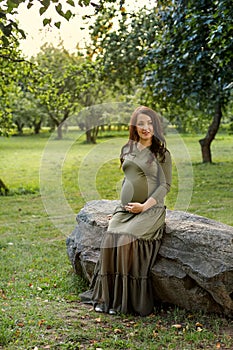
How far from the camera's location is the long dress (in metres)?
5.05

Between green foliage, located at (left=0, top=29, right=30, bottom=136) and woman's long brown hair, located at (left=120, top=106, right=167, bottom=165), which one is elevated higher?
green foliage, located at (left=0, top=29, right=30, bottom=136)

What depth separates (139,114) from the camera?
532cm

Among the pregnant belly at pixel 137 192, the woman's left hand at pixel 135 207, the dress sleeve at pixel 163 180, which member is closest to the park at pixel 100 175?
the dress sleeve at pixel 163 180

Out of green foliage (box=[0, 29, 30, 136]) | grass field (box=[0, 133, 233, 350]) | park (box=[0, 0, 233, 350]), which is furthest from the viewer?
green foliage (box=[0, 29, 30, 136])

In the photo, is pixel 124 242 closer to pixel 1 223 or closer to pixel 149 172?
pixel 149 172

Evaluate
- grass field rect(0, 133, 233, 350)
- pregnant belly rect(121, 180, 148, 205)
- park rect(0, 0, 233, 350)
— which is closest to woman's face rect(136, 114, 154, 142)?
pregnant belly rect(121, 180, 148, 205)

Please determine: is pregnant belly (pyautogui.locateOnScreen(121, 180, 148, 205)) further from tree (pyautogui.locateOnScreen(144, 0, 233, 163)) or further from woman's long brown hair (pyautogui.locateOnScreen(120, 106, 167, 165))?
tree (pyautogui.locateOnScreen(144, 0, 233, 163))

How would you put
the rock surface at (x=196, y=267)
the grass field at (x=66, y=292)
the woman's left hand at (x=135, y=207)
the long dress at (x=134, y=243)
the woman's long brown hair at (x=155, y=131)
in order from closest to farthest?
the grass field at (x=66, y=292)
the rock surface at (x=196, y=267)
the long dress at (x=134, y=243)
the woman's left hand at (x=135, y=207)
the woman's long brown hair at (x=155, y=131)

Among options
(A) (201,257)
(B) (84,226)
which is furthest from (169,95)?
(A) (201,257)

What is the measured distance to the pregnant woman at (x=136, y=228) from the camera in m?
5.05

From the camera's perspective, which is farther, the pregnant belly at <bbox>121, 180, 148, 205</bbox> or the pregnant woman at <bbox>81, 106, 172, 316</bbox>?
the pregnant belly at <bbox>121, 180, 148, 205</bbox>

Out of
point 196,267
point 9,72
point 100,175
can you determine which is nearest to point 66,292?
point 196,267

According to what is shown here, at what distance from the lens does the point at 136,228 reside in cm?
508

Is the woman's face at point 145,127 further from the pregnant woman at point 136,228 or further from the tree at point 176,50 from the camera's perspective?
the tree at point 176,50
